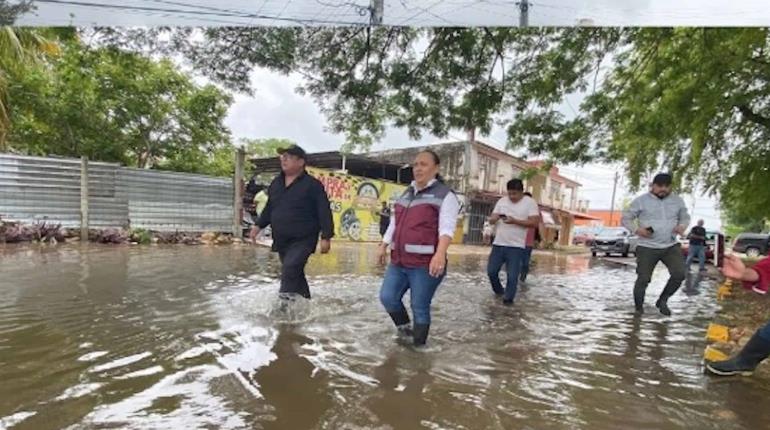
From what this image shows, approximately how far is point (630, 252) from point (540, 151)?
16683 millimetres

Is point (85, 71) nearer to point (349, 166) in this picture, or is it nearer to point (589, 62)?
point (349, 166)

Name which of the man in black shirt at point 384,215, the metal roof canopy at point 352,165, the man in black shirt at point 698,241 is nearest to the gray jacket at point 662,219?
the metal roof canopy at point 352,165

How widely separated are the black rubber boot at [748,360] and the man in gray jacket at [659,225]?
2.38 m

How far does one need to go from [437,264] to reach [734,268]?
5.60 feet

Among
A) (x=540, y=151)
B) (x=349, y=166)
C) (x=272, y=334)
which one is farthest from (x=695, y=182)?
(x=272, y=334)

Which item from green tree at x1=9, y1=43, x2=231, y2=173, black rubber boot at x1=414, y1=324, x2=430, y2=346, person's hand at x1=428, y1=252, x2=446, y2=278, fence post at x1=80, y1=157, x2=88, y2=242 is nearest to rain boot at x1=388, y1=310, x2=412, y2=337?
black rubber boot at x1=414, y1=324, x2=430, y2=346

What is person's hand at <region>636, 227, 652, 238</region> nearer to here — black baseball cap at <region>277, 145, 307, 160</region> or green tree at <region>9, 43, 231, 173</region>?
black baseball cap at <region>277, 145, 307, 160</region>

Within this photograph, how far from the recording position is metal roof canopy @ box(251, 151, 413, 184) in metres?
11.1

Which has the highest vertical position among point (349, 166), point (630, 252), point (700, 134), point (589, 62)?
point (589, 62)

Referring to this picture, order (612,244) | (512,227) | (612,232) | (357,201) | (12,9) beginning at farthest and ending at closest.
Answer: (612,232) → (612,244) → (357,201) → (12,9) → (512,227)

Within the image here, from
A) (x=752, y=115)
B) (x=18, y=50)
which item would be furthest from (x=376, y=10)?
(x=752, y=115)

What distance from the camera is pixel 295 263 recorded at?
473cm

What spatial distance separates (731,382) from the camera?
11.2 ft

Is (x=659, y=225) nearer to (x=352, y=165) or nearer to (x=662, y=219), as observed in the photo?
(x=662, y=219)
